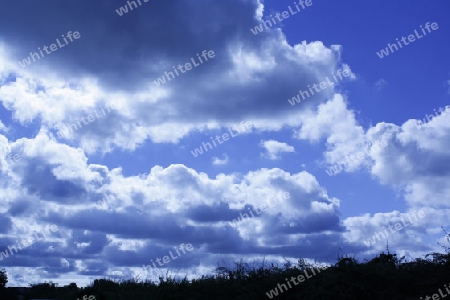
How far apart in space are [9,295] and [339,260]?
41.4 meters

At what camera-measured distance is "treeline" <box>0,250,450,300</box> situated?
14.2 m

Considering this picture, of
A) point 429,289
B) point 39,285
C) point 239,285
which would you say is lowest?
point 429,289

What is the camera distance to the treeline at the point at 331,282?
14.2 m

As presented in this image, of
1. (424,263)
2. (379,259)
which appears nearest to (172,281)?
(379,259)

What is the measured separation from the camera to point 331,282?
1485cm

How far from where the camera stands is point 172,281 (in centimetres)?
2089

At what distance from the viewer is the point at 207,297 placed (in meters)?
17.9

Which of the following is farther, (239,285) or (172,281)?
(172,281)

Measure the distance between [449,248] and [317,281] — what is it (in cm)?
424

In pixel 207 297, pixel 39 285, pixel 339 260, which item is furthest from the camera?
pixel 39 285

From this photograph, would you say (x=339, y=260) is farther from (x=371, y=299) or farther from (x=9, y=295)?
(x=9, y=295)

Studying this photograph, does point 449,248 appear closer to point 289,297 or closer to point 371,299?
point 371,299

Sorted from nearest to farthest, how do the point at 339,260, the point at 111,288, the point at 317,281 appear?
1. the point at 317,281
2. the point at 339,260
3. the point at 111,288

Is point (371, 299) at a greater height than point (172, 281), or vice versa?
point (172, 281)
